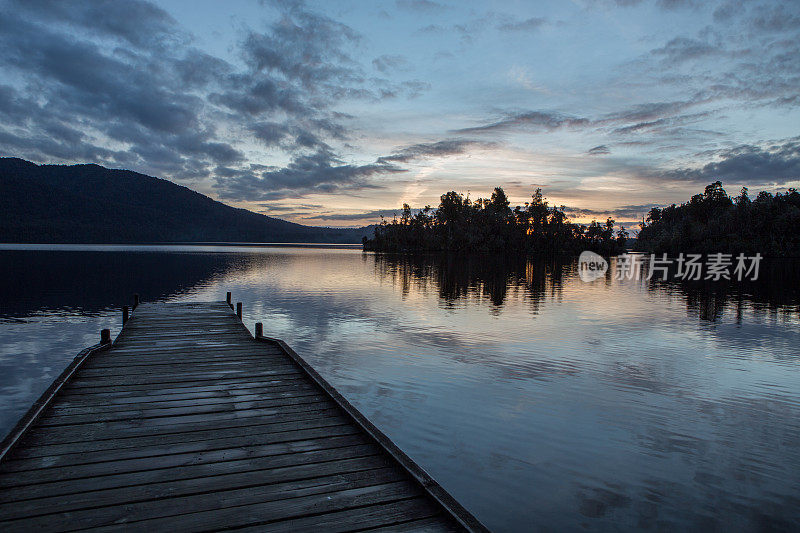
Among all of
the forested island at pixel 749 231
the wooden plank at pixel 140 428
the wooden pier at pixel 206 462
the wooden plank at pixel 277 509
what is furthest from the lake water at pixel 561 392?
the forested island at pixel 749 231

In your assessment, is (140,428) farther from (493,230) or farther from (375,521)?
(493,230)

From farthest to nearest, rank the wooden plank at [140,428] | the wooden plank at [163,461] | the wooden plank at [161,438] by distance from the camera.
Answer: the wooden plank at [140,428]
the wooden plank at [161,438]
the wooden plank at [163,461]

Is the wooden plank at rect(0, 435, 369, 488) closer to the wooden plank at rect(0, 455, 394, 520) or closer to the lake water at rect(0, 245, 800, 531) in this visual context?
the wooden plank at rect(0, 455, 394, 520)

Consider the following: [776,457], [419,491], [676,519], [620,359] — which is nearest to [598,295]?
[620,359]

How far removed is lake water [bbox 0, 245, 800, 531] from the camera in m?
7.27

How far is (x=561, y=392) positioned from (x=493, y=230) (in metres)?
134

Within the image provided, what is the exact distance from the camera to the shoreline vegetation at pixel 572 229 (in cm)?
11862

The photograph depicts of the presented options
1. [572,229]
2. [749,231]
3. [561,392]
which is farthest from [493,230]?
[561,392]

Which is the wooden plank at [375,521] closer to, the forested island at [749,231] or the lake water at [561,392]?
the lake water at [561,392]

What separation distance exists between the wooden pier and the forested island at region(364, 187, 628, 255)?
13203 cm

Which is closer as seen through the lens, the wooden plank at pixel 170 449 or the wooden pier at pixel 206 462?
the wooden pier at pixel 206 462

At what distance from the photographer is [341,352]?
56.2ft

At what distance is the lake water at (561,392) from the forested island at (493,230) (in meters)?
112

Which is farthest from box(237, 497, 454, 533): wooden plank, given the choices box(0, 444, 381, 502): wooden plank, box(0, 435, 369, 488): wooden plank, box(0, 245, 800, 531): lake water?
box(0, 245, 800, 531): lake water
